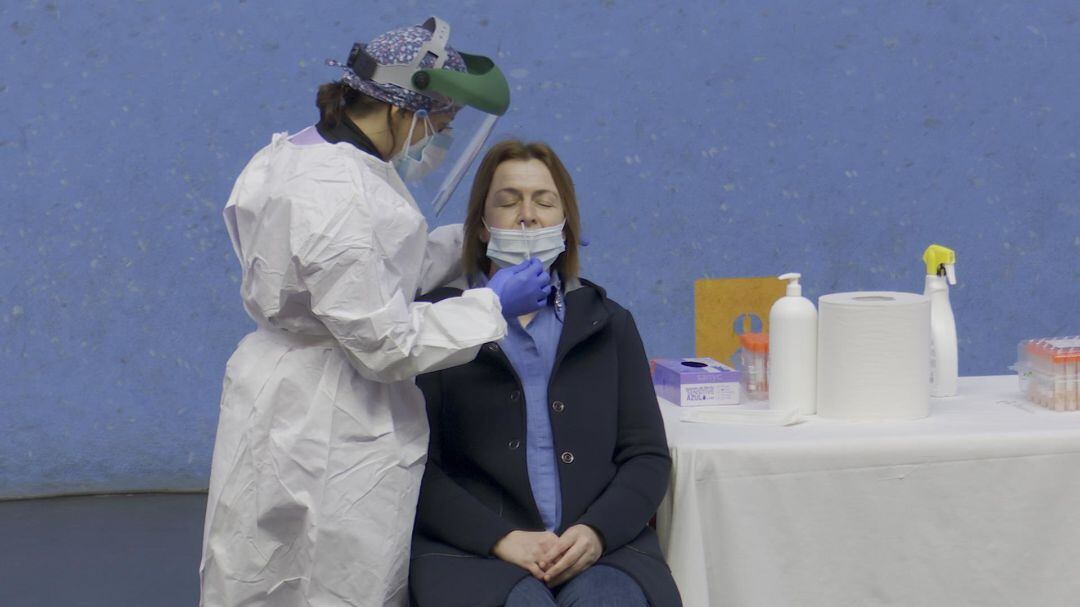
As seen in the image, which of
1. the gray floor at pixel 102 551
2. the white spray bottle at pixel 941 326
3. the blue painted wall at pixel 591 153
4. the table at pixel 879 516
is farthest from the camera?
the blue painted wall at pixel 591 153

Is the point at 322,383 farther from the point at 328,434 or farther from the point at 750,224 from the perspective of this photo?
the point at 750,224

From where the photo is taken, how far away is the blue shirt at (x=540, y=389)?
202cm

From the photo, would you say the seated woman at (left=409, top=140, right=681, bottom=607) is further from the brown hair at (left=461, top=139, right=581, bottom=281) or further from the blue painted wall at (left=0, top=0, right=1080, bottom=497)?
the blue painted wall at (left=0, top=0, right=1080, bottom=497)

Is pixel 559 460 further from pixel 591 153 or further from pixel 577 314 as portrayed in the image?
pixel 591 153

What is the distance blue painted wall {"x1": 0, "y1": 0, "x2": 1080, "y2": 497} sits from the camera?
3.71m

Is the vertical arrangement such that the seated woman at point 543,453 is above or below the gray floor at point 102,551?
above

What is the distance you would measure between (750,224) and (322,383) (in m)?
2.23

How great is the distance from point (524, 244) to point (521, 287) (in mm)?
204

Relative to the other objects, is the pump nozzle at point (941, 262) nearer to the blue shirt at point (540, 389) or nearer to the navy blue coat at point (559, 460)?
the navy blue coat at point (559, 460)

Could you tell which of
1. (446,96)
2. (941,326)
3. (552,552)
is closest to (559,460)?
(552,552)

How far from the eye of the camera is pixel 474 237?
7.26 ft

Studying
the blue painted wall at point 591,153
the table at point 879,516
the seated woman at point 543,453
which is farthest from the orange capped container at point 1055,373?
the blue painted wall at point 591,153

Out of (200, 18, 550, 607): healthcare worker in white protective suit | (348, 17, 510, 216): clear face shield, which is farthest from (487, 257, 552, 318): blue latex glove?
(348, 17, 510, 216): clear face shield

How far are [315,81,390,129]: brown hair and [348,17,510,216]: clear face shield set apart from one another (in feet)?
0.14
